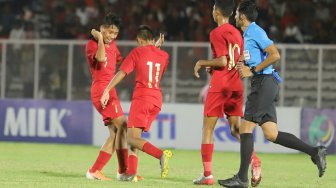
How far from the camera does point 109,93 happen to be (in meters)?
12.9

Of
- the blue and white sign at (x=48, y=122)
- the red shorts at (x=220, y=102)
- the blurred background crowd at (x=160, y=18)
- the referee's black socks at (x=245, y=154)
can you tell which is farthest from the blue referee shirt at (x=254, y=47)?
the blurred background crowd at (x=160, y=18)

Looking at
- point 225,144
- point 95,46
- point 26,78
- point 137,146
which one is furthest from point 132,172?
point 26,78

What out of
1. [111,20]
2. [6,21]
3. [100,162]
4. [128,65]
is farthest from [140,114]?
[6,21]

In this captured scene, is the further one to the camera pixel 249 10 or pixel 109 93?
pixel 109 93

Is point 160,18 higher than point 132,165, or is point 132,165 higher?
point 160,18

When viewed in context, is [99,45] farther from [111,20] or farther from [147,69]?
[147,69]

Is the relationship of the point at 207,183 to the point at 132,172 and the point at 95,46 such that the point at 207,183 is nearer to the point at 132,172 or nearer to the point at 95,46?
the point at 132,172

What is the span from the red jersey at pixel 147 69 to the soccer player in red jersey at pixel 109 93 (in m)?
0.44

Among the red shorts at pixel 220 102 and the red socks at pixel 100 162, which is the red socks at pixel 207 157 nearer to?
the red shorts at pixel 220 102

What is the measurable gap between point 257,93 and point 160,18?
14148 millimetres

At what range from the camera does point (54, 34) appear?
2620 cm

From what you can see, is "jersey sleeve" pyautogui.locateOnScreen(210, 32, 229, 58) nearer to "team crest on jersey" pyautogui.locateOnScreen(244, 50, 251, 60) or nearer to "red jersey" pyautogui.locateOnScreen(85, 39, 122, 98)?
"team crest on jersey" pyautogui.locateOnScreen(244, 50, 251, 60)

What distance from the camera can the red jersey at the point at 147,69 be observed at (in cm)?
1245

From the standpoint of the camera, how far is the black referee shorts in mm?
11594
